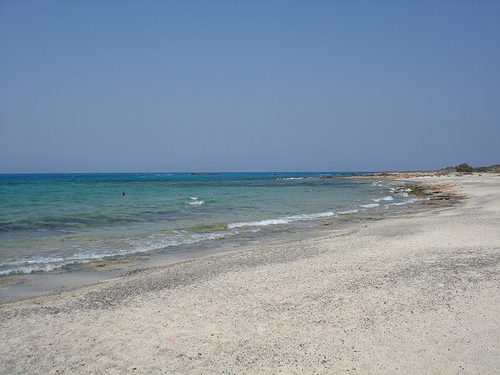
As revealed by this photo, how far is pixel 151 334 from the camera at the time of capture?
541 cm

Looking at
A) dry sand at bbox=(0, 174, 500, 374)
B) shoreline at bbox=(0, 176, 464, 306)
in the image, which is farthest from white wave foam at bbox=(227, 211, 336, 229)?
dry sand at bbox=(0, 174, 500, 374)

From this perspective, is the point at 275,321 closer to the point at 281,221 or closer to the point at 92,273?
the point at 92,273

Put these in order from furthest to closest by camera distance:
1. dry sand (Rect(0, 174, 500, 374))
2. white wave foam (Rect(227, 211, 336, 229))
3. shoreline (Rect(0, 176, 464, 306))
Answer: white wave foam (Rect(227, 211, 336, 229)) < shoreline (Rect(0, 176, 464, 306)) < dry sand (Rect(0, 174, 500, 374))

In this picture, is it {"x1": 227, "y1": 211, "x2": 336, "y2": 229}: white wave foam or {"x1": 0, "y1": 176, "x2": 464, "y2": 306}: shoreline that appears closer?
{"x1": 0, "y1": 176, "x2": 464, "y2": 306}: shoreline

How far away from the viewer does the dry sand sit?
458 cm

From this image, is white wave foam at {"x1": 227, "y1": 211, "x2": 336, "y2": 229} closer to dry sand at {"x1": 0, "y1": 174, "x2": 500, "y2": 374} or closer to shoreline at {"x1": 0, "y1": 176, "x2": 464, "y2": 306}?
shoreline at {"x1": 0, "y1": 176, "x2": 464, "y2": 306}

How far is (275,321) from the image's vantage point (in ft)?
18.7

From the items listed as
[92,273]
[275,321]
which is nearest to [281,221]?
[92,273]

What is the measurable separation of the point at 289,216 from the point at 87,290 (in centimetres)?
1622

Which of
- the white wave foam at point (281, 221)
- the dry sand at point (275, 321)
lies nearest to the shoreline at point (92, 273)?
the dry sand at point (275, 321)

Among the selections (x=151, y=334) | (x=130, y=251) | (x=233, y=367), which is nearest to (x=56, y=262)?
(x=130, y=251)

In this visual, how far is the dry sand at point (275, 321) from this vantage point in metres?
4.58

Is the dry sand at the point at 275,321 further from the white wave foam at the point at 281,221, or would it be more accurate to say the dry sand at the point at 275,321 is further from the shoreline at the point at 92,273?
the white wave foam at the point at 281,221

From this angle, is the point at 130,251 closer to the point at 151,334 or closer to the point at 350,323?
the point at 151,334
